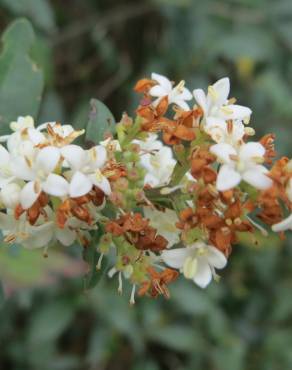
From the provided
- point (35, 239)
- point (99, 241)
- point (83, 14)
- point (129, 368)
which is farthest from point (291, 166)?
point (83, 14)

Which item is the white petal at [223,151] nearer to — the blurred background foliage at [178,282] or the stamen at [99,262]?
the stamen at [99,262]

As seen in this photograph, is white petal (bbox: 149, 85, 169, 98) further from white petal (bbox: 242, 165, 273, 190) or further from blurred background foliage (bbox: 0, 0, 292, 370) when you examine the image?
blurred background foliage (bbox: 0, 0, 292, 370)

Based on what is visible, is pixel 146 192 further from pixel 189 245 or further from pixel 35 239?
pixel 35 239

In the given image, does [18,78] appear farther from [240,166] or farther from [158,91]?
[240,166]

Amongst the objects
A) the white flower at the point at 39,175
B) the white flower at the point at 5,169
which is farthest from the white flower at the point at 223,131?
the white flower at the point at 5,169

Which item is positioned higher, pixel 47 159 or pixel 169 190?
pixel 47 159

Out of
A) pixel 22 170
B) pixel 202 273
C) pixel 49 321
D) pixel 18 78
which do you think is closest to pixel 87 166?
pixel 22 170
